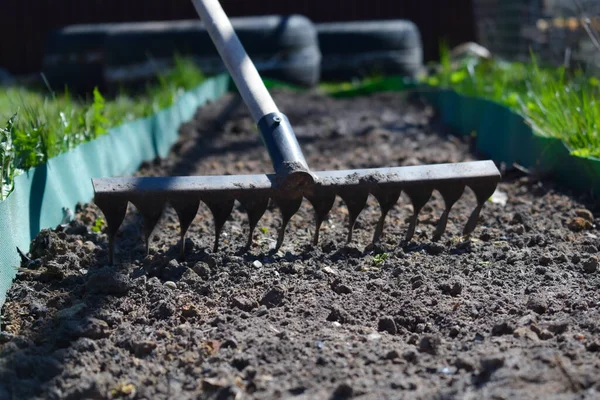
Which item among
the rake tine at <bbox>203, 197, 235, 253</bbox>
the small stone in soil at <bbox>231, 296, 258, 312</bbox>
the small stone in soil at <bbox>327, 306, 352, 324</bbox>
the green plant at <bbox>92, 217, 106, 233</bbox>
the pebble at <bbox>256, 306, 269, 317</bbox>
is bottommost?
the small stone in soil at <bbox>327, 306, 352, 324</bbox>

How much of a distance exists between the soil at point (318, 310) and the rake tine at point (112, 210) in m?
0.14


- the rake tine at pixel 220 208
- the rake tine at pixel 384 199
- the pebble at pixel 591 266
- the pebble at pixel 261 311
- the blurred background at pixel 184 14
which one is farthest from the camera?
the blurred background at pixel 184 14

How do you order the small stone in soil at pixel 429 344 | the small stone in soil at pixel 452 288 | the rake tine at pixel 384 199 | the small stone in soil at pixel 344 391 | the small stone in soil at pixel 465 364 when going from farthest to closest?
the rake tine at pixel 384 199
the small stone in soil at pixel 452 288
the small stone in soil at pixel 429 344
the small stone in soil at pixel 465 364
the small stone in soil at pixel 344 391

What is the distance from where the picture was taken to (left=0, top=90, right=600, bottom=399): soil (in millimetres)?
1991

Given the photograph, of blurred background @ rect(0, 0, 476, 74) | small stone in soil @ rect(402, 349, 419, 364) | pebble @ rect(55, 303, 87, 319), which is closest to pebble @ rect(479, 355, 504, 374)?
small stone in soil @ rect(402, 349, 419, 364)

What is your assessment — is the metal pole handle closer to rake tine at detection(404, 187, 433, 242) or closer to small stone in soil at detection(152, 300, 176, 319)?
rake tine at detection(404, 187, 433, 242)

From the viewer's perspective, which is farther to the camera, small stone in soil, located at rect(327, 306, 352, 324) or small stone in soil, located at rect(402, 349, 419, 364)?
small stone in soil, located at rect(327, 306, 352, 324)

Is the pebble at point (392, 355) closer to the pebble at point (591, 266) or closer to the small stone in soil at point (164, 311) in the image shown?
the small stone in soil at point (164, 311)

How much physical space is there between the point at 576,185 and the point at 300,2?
31.8ft

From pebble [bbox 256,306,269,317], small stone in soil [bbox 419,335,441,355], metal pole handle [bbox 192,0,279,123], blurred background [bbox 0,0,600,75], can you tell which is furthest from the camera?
blurred background [bbox 0,0,600,75]

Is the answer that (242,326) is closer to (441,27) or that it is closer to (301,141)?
(301,141)

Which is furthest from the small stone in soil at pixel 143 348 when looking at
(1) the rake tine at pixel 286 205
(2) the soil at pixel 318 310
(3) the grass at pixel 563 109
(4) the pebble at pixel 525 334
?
(3) the grass at pixel 563 109

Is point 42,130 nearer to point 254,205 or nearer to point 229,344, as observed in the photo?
point 254,205

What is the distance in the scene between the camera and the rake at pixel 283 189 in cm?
288
